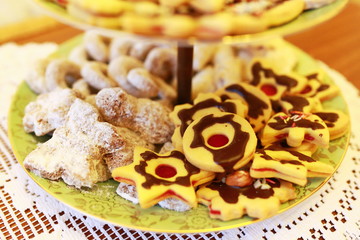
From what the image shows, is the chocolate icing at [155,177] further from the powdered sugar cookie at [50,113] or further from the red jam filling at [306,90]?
the red jam filling at [306,90]

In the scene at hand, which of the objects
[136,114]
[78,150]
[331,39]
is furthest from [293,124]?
[331,39]

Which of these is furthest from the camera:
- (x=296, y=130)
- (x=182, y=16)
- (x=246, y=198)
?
(x=296, y=130)

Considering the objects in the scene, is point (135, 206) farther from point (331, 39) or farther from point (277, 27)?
point (331, 39)

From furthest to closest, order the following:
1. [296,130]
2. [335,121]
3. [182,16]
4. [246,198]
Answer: [335,121] → [296,130] → [246,198] → [182,16]

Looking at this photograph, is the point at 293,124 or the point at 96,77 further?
the point at 96,77

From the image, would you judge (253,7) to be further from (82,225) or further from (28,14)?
(28,14)

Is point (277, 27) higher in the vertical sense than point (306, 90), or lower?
higher

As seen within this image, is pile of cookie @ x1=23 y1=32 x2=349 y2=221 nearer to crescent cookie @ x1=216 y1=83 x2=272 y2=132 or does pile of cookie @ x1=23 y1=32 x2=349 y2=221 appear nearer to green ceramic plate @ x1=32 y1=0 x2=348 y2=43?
crescent cookie @ x1=216 y1=83 x2=272 y2=132
